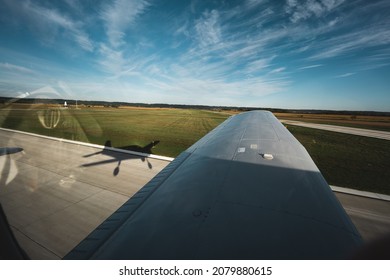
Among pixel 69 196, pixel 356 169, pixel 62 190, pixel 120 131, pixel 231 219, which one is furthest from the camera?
pixel 120 131

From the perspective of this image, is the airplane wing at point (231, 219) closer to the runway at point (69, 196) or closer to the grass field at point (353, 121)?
the runway at point (69, 196)

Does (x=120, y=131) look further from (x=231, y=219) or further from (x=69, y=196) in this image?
(x=231, y=219)

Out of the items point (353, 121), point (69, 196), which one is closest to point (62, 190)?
point (69, 196)

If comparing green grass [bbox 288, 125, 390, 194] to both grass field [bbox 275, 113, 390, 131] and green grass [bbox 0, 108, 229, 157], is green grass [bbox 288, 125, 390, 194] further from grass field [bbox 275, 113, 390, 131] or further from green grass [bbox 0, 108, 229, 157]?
grass field [bbox 275, 113, 390, 131]
